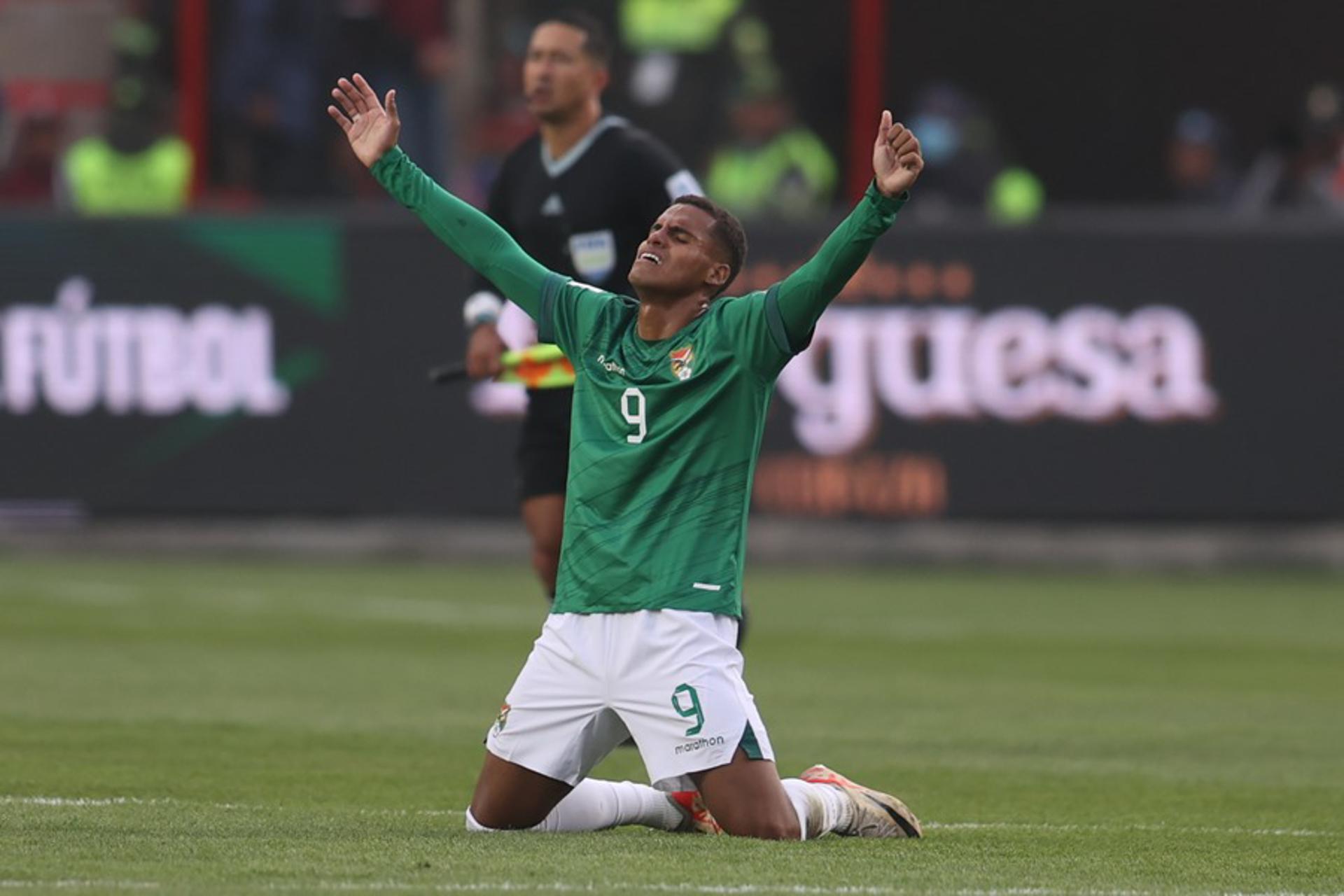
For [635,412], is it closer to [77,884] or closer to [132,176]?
[77,884]

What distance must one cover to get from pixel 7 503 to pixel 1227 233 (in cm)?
817

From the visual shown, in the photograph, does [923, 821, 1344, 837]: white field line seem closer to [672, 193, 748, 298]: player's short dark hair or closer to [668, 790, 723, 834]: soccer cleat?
[668, 790, 723, 834]: soccer cleat

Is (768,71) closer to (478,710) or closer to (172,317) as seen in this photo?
(172,317)

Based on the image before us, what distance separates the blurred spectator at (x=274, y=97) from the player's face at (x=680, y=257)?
11332mm

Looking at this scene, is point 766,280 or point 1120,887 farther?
point 766,280

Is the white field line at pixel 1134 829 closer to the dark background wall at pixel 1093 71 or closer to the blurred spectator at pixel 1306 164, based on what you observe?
the blurred spectator at pixel 1306 164

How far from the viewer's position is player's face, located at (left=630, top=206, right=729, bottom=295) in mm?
7211

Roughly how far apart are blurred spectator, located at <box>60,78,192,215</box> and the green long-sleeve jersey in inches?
459

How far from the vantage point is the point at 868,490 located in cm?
1772

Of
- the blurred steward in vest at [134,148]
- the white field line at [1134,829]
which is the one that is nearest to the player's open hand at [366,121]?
the white field line at [1134,829]

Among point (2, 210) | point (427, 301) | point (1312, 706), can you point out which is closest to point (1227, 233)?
point (427, 301)

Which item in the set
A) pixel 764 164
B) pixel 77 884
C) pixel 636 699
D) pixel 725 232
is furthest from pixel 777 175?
pixel 77 884

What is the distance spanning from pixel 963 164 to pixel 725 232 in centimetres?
1182

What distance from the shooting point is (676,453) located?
7168 mm
